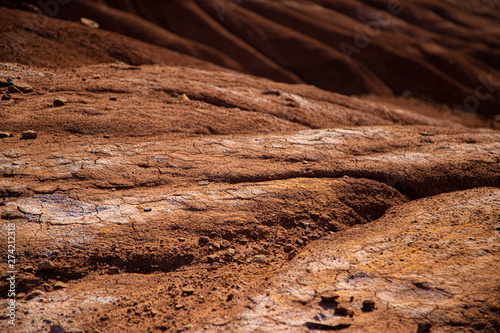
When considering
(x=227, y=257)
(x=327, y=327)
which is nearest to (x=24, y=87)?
(x=227, y=257)

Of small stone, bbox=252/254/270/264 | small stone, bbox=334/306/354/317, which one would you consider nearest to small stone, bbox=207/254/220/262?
small stone, bbox=252/254/270/264

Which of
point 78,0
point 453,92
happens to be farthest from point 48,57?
point 453,92

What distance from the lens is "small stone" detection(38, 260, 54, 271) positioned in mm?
2604

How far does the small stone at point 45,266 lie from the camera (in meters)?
2.60

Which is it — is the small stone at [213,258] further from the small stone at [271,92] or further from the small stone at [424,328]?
the small stone at [271,92]

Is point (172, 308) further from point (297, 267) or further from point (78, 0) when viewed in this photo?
point (78, 0)

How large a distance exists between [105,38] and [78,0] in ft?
7.61

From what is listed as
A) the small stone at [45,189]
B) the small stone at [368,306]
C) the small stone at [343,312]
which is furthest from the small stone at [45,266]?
the small stone at [368,306]

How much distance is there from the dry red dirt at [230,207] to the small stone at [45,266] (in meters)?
0.02

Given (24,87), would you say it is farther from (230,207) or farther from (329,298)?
(329,298)

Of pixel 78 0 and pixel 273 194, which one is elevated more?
pixel 78 0

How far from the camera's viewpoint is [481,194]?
12.4 feet

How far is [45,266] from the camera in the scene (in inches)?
102

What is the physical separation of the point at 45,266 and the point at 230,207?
4.96 ft
